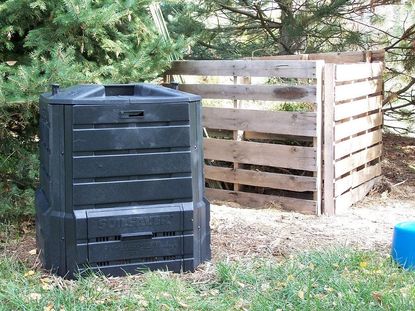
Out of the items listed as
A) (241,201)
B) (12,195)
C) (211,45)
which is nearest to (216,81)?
(211,45)

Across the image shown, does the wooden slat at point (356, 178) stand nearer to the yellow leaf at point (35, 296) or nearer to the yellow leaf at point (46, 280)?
the yellow leaf at point (46, 280)

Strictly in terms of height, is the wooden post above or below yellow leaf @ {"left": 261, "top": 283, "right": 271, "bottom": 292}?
above

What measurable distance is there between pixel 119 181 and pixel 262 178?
2.96 m

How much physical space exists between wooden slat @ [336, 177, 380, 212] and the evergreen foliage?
2.33m

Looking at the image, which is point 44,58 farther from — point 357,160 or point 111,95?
point 357,160

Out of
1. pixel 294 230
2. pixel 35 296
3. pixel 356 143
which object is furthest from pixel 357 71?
pixel 35 296

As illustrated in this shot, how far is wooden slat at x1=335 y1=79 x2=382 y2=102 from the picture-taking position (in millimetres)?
5996

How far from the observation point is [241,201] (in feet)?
21.1

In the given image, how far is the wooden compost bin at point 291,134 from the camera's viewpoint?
584cm

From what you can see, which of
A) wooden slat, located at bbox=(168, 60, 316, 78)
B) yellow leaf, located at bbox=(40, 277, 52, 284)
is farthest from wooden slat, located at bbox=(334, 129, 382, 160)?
yellow leaf, located at bbox=(40, 277, 52, 284)

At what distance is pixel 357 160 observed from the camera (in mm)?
6570

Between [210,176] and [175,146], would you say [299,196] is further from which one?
[175,146]

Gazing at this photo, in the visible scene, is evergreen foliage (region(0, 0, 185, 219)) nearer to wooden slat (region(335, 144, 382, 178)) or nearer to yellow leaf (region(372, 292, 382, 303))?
wooden slat (region(335, 144, 382, 178))

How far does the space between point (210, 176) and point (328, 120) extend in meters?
1.47
